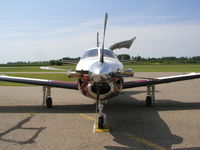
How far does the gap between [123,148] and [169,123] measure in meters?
2.75

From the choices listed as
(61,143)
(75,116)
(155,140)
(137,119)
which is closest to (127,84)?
(137,119)

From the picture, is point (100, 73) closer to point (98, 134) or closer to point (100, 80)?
point (100, 80)

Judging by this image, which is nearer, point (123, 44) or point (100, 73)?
point (100, 73)

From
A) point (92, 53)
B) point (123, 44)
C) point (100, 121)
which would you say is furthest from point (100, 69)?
point (123, 44)

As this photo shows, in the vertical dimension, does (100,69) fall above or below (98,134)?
above

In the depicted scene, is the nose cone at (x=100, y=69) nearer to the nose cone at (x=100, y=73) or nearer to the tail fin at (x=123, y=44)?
the nose cone at (x=100, y=73)

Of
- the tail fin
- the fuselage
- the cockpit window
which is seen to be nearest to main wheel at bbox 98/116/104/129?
the fuselage

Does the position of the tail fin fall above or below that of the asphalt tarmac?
above

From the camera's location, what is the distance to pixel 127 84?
9.83 metres

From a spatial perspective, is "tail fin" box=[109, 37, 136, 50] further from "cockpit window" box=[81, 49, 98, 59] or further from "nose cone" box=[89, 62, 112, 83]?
"nose cone" box=[89, 62, 112, 83]

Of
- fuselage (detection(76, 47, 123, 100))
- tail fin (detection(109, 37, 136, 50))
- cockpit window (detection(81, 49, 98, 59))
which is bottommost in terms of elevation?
fuselage (detection(76, 47, 123, 100))

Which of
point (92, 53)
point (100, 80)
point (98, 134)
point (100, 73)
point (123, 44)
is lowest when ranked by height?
point (98, 134)

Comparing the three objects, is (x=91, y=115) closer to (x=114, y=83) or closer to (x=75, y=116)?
(x=75, y=116)

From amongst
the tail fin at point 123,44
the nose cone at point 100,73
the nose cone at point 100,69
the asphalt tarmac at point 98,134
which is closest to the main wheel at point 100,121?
the asphalt tarmac at point 98,134
